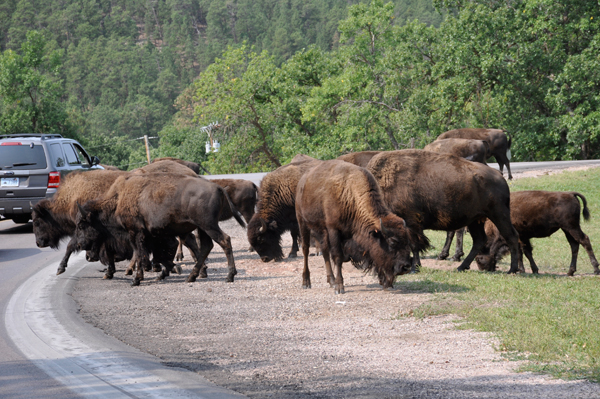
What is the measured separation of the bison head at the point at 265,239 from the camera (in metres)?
12.8

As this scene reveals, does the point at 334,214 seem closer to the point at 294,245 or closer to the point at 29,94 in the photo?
the point at 294,245

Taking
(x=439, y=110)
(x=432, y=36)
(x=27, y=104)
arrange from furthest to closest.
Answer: (x=27, y=104), (x=432, y=36), (x=439, y=110)

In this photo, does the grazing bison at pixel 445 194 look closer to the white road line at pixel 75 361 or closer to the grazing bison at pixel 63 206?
the grazing bison at pixel 63 206

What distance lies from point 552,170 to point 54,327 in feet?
79.8

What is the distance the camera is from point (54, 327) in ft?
25.1

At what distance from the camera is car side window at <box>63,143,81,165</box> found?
1767 centimetres

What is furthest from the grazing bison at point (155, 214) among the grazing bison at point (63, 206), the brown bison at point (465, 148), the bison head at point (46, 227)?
the brown bison at point (465, 148)

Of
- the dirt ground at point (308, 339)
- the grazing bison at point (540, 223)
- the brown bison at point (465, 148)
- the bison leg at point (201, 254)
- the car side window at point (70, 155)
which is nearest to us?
the dirt ground at point (308, 339)

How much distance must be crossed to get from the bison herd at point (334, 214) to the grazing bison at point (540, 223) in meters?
0.02

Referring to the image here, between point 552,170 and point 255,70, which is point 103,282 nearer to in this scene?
point 552,170

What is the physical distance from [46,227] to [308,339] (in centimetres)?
774

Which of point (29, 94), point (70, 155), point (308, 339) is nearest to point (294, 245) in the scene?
point (308, 339)

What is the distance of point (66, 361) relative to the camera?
6.21 metres

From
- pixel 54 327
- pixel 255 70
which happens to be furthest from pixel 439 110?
pixel 54 327
